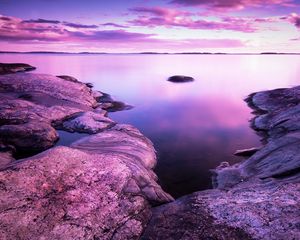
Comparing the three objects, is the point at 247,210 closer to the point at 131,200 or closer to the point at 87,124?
the point at 131,200

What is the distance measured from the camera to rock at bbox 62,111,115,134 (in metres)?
21.6

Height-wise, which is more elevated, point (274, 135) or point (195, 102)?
point (274, 135)

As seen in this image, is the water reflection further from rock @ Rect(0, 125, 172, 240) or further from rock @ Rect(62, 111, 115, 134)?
rock @ Rect(0, 125, 172, 240)

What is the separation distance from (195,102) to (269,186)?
30.8 metres

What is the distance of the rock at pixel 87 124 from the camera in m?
21.6

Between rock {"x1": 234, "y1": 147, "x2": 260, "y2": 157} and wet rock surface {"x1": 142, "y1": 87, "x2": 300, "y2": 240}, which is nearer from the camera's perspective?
wet rock surface {"x1": 142, "y1": 87, "x2": 300, "y2": 240}

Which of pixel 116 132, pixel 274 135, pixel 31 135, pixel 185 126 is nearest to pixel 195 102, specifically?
pixel 185 126

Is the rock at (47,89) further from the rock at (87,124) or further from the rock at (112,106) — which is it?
the rock at (87,124)

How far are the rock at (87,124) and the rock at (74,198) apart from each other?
9.33m

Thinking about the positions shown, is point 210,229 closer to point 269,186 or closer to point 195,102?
point 269,186

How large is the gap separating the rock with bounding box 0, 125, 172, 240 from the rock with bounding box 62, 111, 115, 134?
30.6ft

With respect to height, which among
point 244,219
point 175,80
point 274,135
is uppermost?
point 244,219

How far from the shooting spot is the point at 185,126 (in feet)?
89.1

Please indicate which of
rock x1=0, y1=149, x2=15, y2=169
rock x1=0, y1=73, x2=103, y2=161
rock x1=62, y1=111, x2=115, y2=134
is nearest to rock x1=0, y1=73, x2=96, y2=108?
rock x1=0, y1=73, x2=103, y2=161
